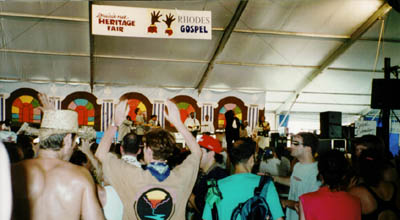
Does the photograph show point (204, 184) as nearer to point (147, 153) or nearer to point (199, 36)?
point (147, 153)

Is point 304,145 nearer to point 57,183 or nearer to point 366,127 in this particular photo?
point 57,183

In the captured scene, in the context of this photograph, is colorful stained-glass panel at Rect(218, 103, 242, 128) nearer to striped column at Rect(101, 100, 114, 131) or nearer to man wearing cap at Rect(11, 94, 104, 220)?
striped column at Rect(101, 100, 114, 131)

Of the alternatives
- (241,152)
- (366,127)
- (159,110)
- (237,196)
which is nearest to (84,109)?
(159,110)

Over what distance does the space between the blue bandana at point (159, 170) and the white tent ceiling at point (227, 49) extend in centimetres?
745

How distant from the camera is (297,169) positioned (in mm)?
3303

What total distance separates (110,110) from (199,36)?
27.5 feet

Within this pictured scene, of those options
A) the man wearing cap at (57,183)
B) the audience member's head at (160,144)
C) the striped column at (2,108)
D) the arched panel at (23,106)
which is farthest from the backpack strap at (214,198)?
the striped column at (2,108)

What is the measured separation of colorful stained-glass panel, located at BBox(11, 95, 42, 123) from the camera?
12.8 m

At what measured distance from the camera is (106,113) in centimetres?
1334

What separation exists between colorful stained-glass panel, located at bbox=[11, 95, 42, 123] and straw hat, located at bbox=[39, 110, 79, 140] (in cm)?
1238

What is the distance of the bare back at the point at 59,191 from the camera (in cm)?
168

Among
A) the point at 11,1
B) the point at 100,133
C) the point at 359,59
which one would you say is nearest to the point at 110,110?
the point at 100,133

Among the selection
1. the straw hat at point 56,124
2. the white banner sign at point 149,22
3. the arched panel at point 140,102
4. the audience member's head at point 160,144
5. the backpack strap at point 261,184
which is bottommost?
the backpack strap at point 261,184

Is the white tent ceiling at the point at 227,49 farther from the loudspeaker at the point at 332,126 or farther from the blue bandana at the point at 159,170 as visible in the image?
the blue bandana at the point at 159,170
